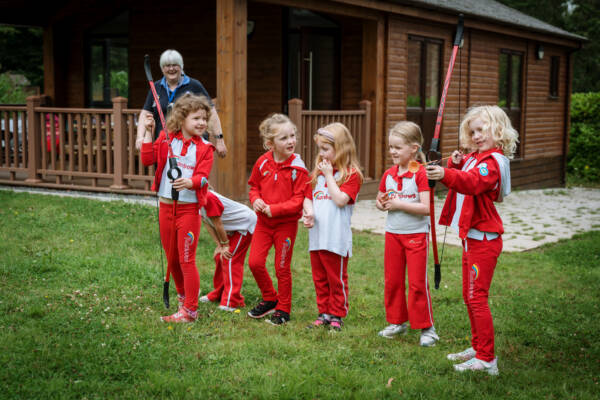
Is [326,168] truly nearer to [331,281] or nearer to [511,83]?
[331,281]

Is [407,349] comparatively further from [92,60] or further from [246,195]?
[92,60]

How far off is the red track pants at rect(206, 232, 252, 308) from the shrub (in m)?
17.0

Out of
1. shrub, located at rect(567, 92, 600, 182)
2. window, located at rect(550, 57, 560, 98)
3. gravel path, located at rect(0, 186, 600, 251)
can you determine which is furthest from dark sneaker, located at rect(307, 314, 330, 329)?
shrub, located at rect(567, 92, 600, 182)

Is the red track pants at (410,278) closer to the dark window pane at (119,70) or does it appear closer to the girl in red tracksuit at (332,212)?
the girl in red tracksuit at (332,212)

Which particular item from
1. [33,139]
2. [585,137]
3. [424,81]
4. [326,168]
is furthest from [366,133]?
[585,137]

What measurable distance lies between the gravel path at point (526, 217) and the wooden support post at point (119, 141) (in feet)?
0.84

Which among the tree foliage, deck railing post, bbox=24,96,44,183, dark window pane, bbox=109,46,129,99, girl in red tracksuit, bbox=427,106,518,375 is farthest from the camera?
the tree foliage

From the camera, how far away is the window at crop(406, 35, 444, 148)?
12.3m

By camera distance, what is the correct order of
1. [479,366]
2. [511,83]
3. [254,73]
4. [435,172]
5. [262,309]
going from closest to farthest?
[435,172], [479,366], [262,309], [254,73], [511,83]

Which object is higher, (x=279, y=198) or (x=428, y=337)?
(x=279, y=198)

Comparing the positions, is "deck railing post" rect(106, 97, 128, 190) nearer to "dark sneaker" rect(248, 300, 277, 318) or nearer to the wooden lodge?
the wooden lodge

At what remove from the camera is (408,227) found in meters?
4.17

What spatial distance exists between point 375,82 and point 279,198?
7091 mm

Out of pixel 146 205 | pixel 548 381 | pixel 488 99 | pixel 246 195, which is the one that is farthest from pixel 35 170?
pixel 488 99
